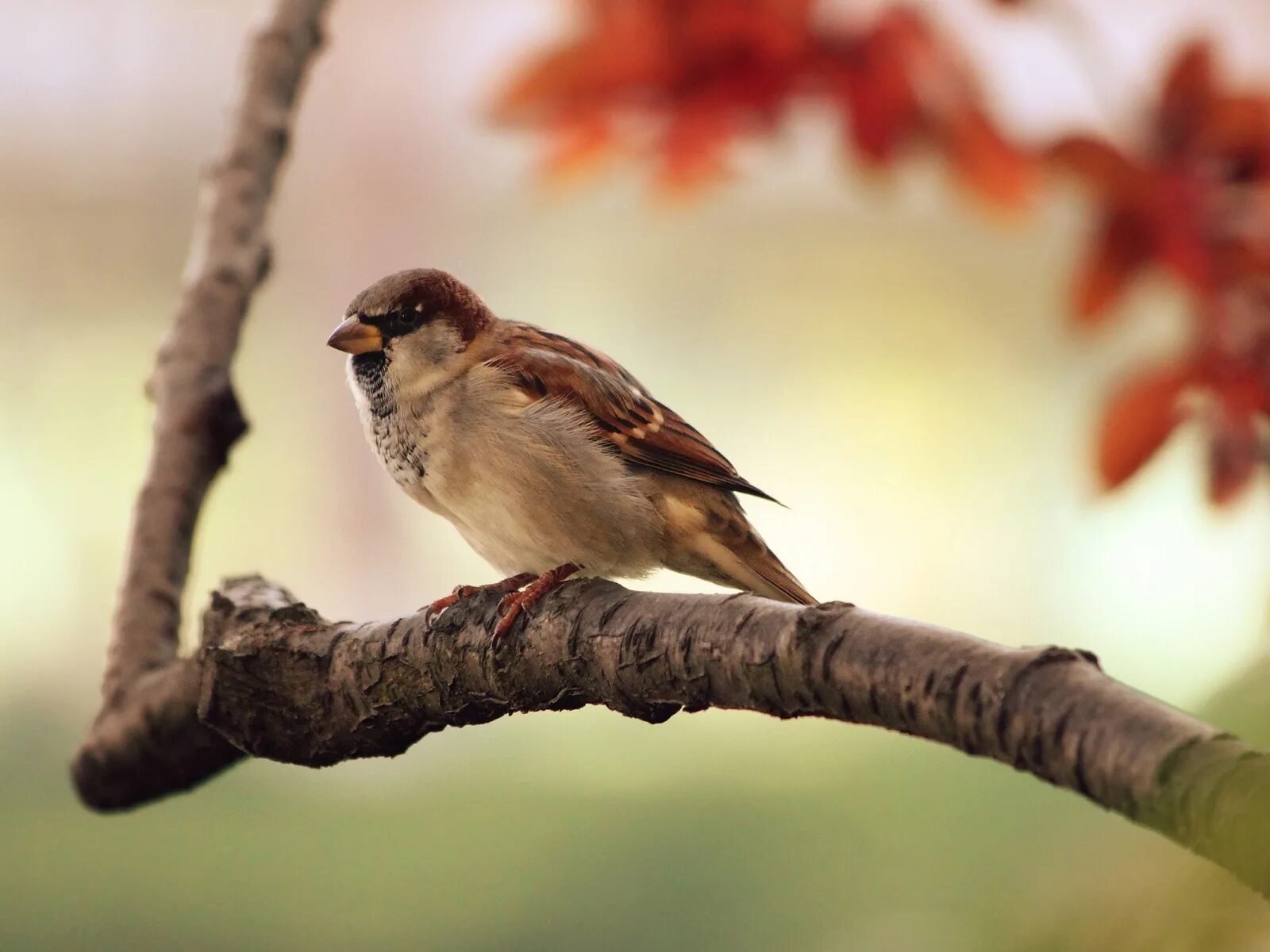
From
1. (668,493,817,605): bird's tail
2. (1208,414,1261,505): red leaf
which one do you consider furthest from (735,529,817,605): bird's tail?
(1208,414,1261,505): red leaf

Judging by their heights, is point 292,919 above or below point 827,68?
below

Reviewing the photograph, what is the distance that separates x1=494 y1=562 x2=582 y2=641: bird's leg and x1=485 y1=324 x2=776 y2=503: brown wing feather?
24cm

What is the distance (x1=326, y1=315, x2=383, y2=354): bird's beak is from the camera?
55.1 inches

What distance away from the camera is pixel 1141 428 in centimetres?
124

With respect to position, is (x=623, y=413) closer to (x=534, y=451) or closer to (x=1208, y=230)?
(x=534, y=451)

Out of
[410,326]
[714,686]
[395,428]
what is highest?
[410,326]

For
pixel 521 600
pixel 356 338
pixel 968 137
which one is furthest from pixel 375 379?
pixel 968 137

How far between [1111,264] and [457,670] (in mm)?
691

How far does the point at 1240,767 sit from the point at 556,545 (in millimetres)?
882

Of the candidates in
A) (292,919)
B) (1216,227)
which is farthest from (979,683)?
(292,919)

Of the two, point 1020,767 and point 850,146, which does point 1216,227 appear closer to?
point 850,146

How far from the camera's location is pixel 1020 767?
0.63 metres

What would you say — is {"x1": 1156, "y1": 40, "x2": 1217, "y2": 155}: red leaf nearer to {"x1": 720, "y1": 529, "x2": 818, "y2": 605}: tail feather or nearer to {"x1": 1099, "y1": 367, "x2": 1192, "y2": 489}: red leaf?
{"x1": 1099, "y1": 367, "x2": 1192, "y2": 489}: red leaf

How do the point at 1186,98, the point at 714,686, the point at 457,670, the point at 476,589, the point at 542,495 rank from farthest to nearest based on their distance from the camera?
the point at 542,495, the point at 1186,98, the point at 476,589, the point at 457,670, the point at 714,686
